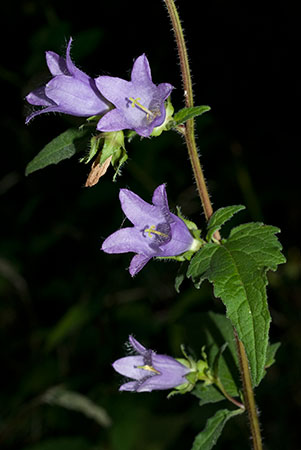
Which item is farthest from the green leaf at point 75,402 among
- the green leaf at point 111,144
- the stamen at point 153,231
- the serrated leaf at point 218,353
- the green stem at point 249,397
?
the green leaf at point 111,144

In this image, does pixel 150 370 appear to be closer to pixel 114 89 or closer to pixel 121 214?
pixel 114 89

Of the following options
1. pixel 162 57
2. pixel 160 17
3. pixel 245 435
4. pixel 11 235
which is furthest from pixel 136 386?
pixel 160 17

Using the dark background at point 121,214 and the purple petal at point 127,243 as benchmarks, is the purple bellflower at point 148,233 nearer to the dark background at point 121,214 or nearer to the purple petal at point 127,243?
the purple petal at point 127,243

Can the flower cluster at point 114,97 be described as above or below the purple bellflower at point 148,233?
above

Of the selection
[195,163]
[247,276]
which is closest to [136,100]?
[195,163]

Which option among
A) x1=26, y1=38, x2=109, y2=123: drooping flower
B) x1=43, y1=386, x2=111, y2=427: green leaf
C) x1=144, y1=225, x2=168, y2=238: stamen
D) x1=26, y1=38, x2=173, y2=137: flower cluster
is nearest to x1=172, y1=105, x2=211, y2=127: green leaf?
x1=26, y1=38, x2=173, y2=137: flower cluster

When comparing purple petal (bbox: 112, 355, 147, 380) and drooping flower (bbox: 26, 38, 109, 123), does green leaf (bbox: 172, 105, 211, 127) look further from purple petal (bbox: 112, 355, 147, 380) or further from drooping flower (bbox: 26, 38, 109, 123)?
purple petal (bbox: 112, 355, 147, 380)
